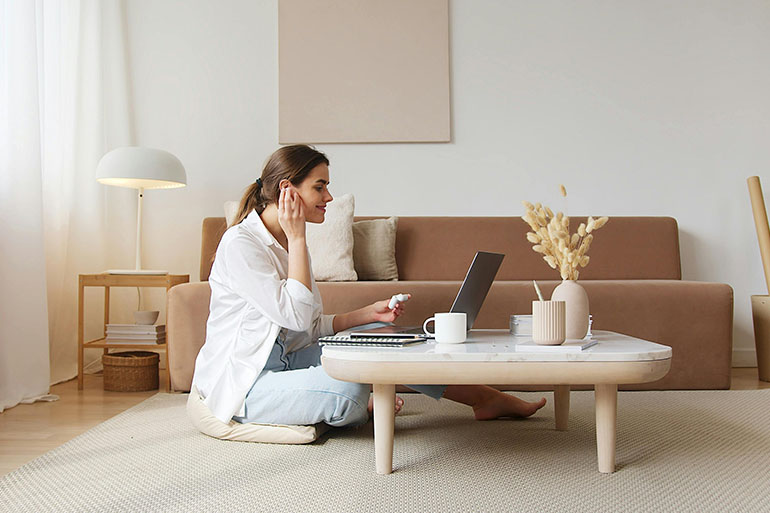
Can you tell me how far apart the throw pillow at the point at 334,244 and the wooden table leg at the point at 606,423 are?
1698mm

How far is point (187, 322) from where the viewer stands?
2912 mm

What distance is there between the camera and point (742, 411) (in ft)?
8.40

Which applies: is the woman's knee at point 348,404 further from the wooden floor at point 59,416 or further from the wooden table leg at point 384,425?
the wooden floor at point 59,416

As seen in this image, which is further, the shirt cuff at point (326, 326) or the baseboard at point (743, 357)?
the baseboard at point (743, 357)

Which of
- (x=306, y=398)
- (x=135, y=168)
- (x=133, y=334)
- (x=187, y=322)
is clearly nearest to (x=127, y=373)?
(x=133, y=334)

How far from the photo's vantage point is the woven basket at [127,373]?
314 cm

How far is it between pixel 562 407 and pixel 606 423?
1.56ft

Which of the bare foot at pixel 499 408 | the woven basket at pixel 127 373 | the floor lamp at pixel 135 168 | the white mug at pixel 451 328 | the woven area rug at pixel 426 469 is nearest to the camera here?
the woven area rug at pixel 426 469

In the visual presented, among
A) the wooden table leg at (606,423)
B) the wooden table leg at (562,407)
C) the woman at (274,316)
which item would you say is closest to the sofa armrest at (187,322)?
the woman at (274,316)

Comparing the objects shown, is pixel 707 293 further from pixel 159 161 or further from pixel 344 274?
pixel 159 161

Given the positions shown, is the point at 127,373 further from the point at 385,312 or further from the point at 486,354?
the point at 486,354

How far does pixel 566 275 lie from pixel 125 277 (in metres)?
2.15

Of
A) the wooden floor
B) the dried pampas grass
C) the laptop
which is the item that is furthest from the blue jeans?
the wooden floor

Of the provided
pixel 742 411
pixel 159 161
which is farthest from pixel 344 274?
pixel 742 411
